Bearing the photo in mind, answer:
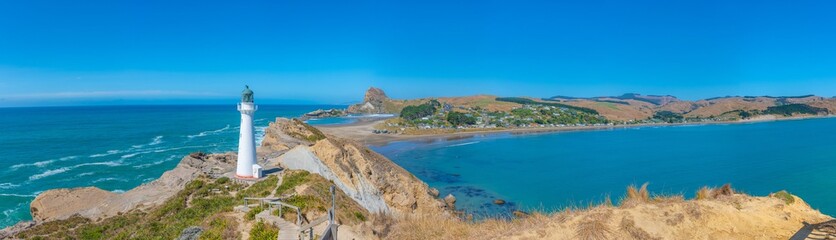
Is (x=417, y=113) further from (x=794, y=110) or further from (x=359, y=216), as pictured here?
(x=794, y=110)

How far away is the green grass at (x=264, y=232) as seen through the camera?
11.9m

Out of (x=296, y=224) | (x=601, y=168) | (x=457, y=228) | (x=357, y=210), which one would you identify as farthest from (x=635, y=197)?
(x=601, y=168)

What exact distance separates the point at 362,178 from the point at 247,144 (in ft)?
23.8

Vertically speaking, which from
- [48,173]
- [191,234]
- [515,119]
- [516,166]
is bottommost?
[516,166]

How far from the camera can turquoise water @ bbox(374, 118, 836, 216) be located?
3825 cm

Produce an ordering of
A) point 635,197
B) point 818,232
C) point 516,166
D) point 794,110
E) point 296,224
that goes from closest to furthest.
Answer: point 818,232 < point 635,197 < point 296,224 < point 516,166 < point 794,110

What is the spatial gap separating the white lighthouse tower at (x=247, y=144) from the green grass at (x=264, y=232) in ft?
40.6

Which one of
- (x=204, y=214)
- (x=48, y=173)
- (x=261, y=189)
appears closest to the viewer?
(x=204, y=214)

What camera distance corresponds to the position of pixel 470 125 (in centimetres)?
11694

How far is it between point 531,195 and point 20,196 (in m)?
41.1

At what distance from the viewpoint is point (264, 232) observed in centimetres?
1222

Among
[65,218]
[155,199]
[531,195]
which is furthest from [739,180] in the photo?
[65,218]

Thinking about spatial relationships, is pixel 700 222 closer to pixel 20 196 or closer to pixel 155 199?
pixel 155 199

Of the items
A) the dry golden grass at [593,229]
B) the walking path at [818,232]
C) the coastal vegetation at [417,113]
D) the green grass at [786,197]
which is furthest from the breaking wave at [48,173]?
the coastal vegetation at [417,113]
